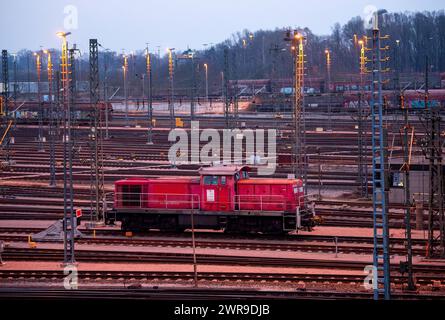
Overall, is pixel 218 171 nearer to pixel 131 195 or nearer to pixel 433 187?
pixel 131 195

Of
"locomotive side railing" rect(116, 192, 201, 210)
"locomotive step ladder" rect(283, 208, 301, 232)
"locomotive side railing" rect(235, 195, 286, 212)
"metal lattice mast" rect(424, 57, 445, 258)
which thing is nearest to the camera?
"metal lattice mast" rect(424, 57, 445, 258)

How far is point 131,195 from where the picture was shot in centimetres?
1628

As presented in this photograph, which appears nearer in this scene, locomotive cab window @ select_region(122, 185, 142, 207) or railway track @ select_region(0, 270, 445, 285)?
railway track @ select_region(0, 270, 445, 285)

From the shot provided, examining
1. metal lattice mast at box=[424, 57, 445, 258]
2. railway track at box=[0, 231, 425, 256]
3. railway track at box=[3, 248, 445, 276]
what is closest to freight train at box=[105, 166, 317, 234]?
railway track at box=[0, 231, 425, 256]

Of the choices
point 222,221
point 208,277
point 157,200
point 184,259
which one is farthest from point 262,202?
point 208,277

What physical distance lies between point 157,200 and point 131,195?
70cm

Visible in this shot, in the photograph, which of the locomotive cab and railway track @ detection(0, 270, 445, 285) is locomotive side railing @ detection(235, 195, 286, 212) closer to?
the locomotive cab

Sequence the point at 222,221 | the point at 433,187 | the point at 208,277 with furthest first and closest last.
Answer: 1. the point at 222,221
2. the point at 433,187
3. the point at 208,277

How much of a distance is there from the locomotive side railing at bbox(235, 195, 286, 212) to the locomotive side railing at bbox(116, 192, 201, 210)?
1018 millimetres

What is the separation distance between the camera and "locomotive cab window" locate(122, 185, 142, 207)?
53.2 feet

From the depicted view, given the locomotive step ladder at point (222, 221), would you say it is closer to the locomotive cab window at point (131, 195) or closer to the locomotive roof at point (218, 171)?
the locomotive roof at point (218, 171)

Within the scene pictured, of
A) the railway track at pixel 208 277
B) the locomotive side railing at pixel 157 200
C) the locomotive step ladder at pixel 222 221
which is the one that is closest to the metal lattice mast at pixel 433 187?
the railway track at pixel 208 277
